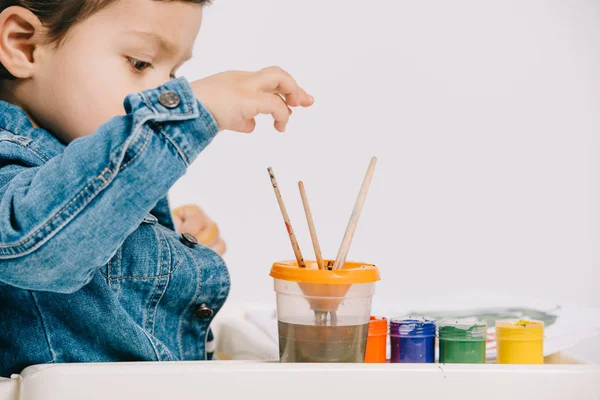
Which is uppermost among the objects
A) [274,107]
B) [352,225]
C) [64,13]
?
[64,13]

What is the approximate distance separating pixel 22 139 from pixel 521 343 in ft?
1.61

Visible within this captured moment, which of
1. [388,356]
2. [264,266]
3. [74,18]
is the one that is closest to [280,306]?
[388,356]

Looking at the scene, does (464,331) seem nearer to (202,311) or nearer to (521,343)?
(521,343)

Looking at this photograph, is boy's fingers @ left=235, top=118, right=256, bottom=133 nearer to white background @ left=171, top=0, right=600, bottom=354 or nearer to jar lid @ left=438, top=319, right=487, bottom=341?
jar lid @ left=438, top=319, right=487, bottom=341

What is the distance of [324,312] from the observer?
0.63 meters

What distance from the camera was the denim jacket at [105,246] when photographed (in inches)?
22.4

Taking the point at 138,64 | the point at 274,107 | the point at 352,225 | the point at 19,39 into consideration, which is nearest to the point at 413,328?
the point at 352,225

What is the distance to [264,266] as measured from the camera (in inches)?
67.5

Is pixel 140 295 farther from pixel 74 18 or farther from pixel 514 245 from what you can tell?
pixel 514 245

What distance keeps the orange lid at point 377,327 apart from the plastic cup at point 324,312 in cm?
6

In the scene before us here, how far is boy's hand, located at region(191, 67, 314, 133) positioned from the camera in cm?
63

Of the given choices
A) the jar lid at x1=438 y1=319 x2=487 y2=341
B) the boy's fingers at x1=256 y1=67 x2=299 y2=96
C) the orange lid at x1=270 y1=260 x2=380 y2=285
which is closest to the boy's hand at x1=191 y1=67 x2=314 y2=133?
the boy's fingers at x1=256 y1=67 x2=299 y2=96

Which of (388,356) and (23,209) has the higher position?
(23,209)

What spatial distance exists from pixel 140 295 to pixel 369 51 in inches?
46.8
